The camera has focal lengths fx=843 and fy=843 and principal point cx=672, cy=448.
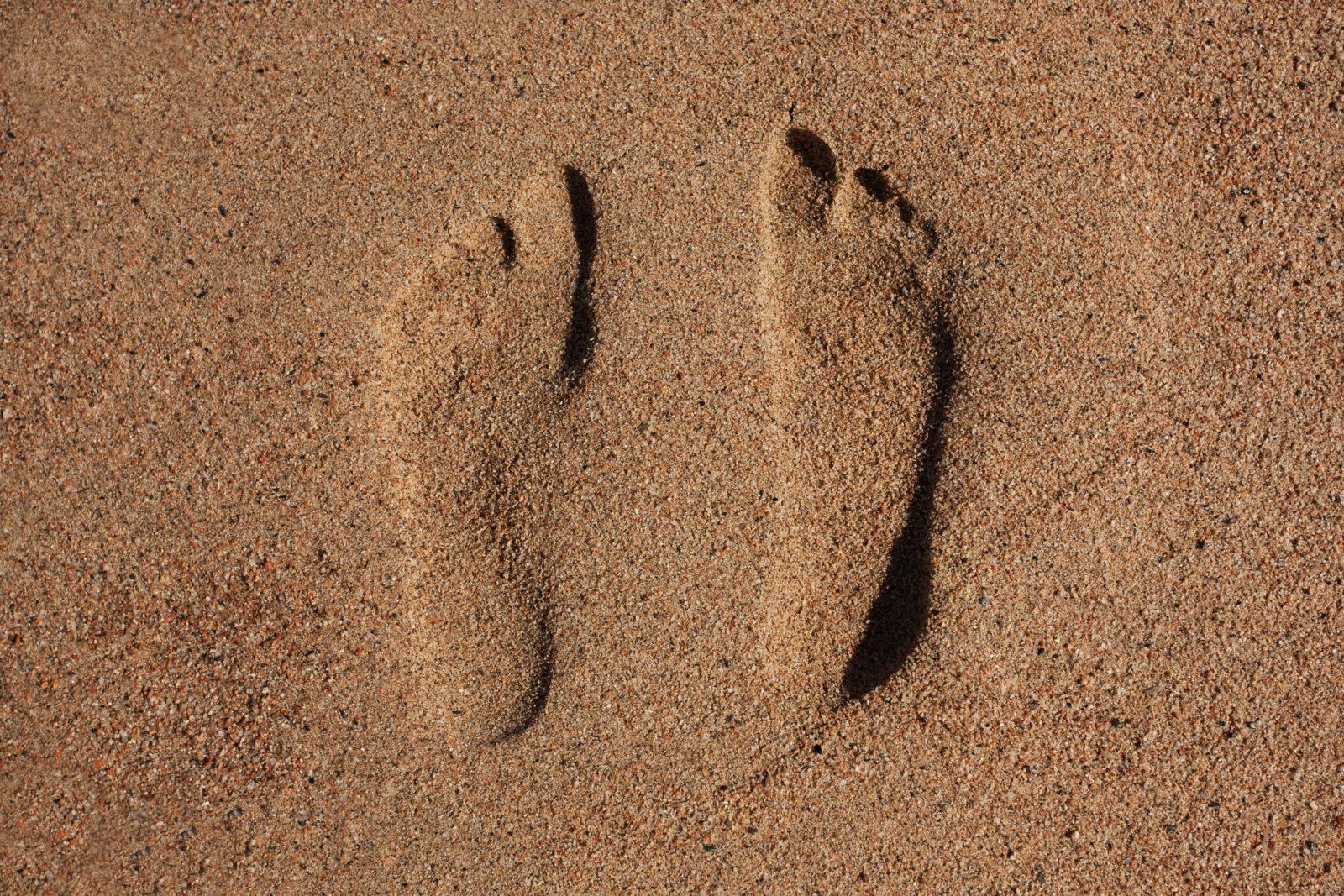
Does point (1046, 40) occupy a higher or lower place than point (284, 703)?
higher

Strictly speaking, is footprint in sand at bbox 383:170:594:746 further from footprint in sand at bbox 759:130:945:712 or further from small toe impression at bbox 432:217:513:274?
footprint in sand at bbox 759:130:945:712

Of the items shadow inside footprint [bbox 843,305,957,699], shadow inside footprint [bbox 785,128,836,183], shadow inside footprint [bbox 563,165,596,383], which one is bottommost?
shadow inside footprint [bbox 843,305,957,699]

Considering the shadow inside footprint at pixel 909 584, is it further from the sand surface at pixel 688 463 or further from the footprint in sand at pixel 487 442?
the footprint in sand at pixel 487 442

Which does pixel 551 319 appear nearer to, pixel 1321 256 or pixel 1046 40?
pixel 1046 40

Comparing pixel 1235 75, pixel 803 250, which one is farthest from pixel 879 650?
pixel 1235 75

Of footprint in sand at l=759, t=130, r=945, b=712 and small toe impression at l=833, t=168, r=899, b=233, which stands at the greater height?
small toe impression at l=833, t=168, r=899, b=233

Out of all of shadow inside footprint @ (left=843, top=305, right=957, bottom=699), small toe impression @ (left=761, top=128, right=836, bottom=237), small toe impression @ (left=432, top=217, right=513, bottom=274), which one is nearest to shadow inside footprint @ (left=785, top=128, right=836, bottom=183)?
small toe impression @ (left=761, top=128, right=836, bottom=237)
